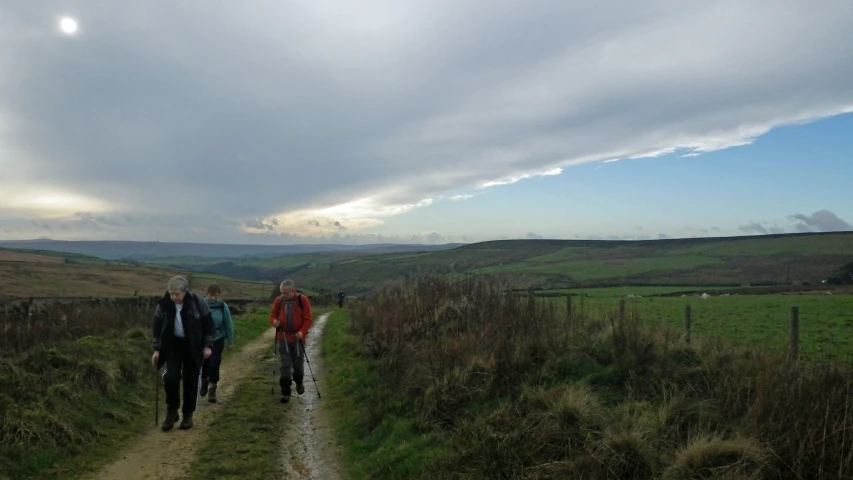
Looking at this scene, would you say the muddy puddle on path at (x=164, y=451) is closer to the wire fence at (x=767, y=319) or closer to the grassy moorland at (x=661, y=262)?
the wire fence at (x=767, y=319)

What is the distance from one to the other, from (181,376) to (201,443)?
3.73ft

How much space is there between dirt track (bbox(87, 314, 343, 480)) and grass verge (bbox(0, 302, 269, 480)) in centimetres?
31

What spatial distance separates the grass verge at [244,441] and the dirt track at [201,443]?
0.12m

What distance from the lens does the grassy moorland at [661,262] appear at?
64000mm

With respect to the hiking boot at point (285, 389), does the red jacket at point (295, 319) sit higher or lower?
higher

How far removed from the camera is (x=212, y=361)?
9.36 metres

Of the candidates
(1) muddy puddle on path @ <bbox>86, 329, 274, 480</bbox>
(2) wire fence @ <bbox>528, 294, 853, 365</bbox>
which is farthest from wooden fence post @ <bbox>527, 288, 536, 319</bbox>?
(1) muddy puddle on path @ <bbox>86, 329, 274, 480</bbox>

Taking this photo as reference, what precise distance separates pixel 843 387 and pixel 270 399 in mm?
8126

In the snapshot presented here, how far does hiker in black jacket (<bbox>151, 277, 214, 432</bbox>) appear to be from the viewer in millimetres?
7371

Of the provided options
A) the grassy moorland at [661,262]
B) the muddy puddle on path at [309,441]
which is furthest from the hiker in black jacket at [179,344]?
the grassy moorland at [661,262]

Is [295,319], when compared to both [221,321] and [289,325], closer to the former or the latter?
[289,325]

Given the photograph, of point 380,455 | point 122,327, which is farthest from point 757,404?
point 122,327

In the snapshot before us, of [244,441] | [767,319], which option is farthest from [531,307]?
[767,319]

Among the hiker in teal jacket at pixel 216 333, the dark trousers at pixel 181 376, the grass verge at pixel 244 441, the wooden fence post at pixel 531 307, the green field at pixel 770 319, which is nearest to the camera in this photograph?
the grass verge at pixel 244 441
